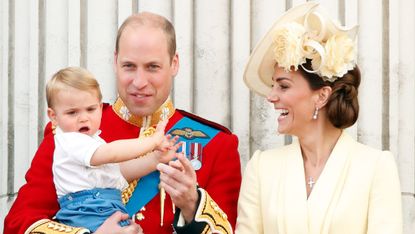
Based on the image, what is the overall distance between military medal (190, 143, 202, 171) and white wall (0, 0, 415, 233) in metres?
0.65

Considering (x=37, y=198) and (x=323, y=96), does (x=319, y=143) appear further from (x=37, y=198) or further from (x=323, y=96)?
(x=37, y=198)

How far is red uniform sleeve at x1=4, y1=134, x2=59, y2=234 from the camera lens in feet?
12.6

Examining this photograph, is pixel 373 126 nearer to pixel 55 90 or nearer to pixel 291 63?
pixel 291 63

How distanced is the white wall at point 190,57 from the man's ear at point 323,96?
25.8 inches

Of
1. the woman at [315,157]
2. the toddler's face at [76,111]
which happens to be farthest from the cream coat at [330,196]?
the toddler's face at [76,111]

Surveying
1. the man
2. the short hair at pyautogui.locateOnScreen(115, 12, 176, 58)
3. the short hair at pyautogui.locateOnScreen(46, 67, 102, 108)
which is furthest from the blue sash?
the short hair at pyautogui.locateOnScreen(46, 67, 102, 108)

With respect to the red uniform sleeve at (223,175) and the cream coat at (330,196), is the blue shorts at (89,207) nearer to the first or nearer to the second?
the red uniform sleeve at (223,175)

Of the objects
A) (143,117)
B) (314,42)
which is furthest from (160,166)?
(314,42)

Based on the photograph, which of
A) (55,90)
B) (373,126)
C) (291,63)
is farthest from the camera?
(373,126)

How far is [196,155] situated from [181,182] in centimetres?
32

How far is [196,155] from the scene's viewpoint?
4051 millimetres

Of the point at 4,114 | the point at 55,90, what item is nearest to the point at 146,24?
the point at 55,90

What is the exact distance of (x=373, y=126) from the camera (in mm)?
4617

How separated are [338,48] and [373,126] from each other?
0.82 m
